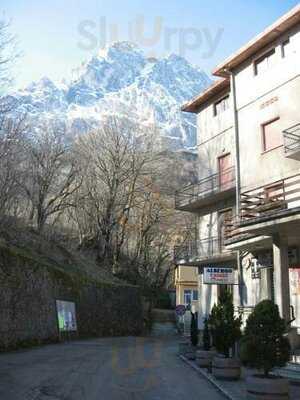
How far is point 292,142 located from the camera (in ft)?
67.8

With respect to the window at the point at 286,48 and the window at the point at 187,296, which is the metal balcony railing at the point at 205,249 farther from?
the window at the point at 187,296

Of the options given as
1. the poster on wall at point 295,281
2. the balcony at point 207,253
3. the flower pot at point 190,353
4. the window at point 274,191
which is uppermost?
the window at point 274,191

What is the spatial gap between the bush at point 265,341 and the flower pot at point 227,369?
299 cm

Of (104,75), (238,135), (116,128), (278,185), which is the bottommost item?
(278,185)

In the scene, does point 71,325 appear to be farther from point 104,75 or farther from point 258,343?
point 104,75

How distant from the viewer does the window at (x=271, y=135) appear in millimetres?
22000

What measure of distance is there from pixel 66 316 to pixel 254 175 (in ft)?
41.5

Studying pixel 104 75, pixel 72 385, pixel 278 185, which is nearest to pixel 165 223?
pixel 278 185

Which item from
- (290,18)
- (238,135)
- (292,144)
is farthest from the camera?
(238,135)

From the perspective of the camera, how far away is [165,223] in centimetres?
4906

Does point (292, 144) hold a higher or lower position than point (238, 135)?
lower

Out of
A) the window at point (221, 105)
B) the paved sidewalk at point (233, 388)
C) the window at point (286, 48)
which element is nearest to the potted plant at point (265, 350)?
the paved sidewalk at point (233, 388)

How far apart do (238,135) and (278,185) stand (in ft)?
15.8

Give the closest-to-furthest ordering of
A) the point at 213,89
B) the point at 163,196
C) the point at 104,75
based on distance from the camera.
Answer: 1. the point at 213,89
2. the point at 163,196
3. the point at 104,75
